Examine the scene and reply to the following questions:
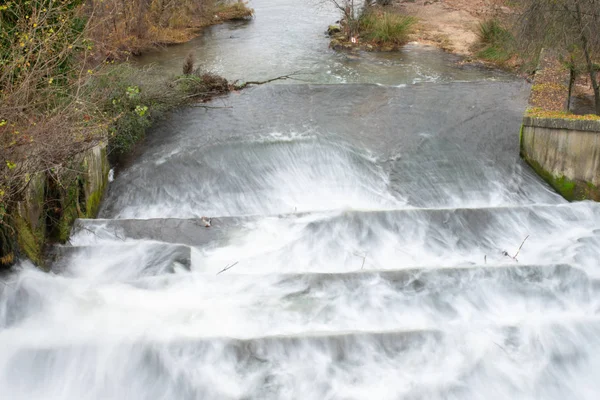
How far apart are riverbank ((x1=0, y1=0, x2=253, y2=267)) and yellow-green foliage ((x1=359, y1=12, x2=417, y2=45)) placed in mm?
7352

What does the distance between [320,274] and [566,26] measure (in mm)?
7214

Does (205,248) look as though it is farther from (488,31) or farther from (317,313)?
(488,31)

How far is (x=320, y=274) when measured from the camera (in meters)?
7.67

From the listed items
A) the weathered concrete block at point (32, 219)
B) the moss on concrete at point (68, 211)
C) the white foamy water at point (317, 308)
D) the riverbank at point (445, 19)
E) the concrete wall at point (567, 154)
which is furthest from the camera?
the riverbank at point (445, 19)

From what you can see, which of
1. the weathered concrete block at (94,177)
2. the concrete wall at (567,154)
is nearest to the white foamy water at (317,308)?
the concrete wall at (567,154)

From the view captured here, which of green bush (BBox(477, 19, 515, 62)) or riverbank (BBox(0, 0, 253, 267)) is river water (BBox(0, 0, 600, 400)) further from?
green bush (BBox(477, 19, 515, 62))

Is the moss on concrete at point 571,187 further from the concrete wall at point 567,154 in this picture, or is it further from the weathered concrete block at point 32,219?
the weathered concrete block at point 32,219

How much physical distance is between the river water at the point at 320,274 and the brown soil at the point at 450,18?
23.6 ft

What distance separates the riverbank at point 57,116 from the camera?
283 inches

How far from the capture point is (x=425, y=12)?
24719 millimetres

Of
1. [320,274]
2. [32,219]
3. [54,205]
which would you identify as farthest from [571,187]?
[32,219]

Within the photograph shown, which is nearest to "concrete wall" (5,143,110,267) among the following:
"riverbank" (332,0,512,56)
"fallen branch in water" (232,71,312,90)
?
"fallen branch in water" (232,71,312,90)

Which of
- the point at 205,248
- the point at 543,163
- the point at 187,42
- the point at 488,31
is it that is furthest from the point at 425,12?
the point at 205,248

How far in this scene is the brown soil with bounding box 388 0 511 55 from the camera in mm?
20545
